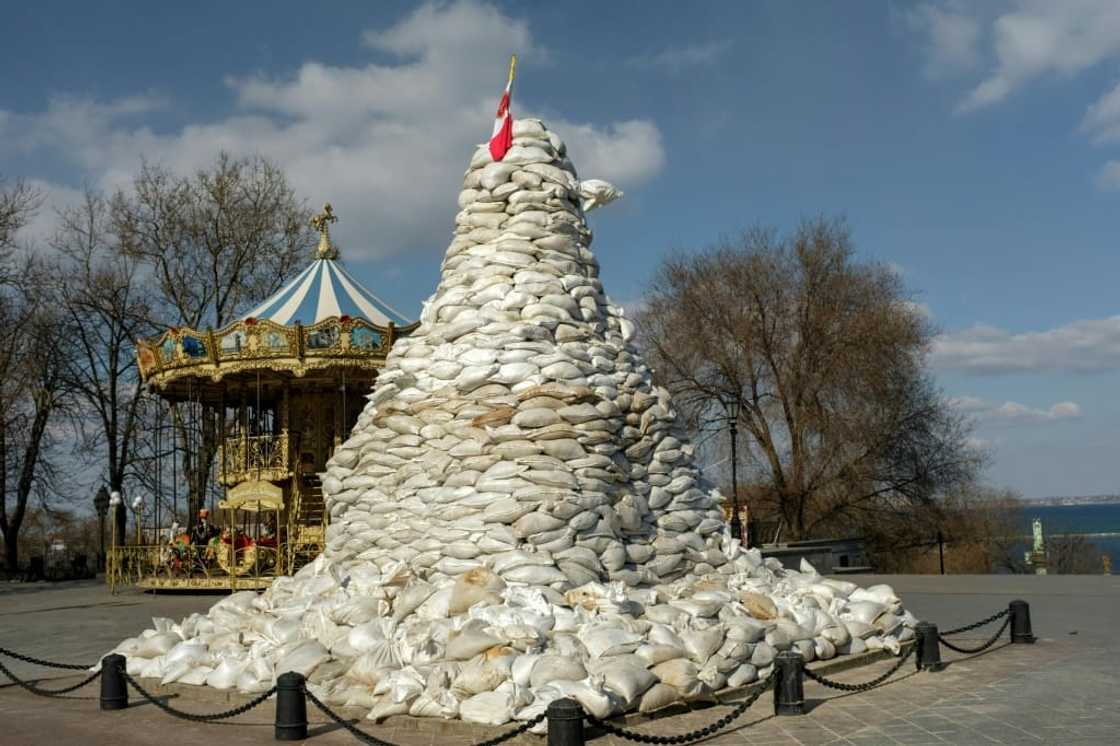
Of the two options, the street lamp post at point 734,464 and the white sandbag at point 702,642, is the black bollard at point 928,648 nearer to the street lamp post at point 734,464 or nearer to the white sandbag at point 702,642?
the white sandbag at point 702,642

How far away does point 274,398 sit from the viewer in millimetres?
21734

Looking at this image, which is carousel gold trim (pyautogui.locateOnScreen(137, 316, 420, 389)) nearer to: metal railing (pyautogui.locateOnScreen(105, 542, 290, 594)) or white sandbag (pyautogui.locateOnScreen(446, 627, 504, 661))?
metal railing (pyautogui.locateOnScreen(105, 542, 290, 594))

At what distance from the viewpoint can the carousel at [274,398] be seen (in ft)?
60.5

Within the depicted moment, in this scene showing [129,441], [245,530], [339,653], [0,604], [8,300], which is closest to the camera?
[339,653]

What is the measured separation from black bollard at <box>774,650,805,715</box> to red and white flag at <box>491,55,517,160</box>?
5537 millimetres

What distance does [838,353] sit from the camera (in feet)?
78.9

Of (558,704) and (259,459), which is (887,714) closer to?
(558,704)

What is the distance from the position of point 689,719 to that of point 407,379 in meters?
4.15

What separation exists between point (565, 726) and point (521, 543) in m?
2.75

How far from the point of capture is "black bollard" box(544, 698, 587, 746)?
5223 mm

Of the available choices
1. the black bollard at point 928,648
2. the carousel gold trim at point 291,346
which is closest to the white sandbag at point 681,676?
the black bollard at point 928,648

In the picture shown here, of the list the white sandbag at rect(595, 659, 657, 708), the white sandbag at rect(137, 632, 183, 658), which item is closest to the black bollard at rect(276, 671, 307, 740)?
the white sandbag at rect(595, 659, 657, 708)

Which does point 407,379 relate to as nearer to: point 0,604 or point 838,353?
point 0,604

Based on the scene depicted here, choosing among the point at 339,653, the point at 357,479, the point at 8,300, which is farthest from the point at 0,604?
the point at 339,653
